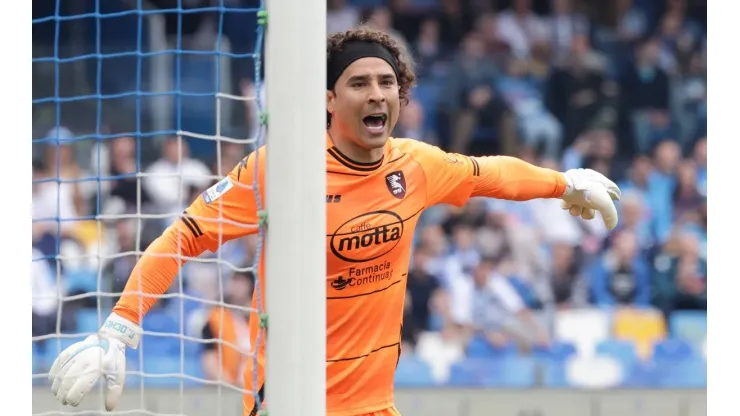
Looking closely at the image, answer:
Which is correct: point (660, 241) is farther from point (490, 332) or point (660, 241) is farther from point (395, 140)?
point (395, 140)

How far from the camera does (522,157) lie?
1172 cm

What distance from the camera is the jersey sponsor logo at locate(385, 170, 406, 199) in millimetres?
4965

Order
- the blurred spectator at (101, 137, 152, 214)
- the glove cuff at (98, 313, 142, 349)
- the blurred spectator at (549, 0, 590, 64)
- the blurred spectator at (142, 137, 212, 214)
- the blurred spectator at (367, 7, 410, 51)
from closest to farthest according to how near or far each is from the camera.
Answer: the glove cuff at (98, 313, 142, 349)
the blurred spectator at (101, 137, 152, 214)
the blurred spectator at (142, 137, 212, 214)
the blurred spectator at (367, 7, 410, 51)
the blurred spectator at (549, 0, 590, 64)

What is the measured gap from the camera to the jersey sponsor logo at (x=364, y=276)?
15.8 feet

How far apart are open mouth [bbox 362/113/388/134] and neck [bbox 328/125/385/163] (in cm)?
11

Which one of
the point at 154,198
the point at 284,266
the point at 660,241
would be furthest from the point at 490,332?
the point at 284,266

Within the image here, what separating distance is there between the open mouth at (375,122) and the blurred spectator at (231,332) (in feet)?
9.99

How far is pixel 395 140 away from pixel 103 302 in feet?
16.6

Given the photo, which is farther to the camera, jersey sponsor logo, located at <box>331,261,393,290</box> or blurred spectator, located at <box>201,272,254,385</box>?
blurred spectator, located at <box>201,272,254,385</box>

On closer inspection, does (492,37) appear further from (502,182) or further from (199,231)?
(199,231)

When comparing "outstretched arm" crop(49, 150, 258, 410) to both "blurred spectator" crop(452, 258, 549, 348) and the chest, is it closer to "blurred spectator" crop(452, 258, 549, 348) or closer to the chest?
the chest

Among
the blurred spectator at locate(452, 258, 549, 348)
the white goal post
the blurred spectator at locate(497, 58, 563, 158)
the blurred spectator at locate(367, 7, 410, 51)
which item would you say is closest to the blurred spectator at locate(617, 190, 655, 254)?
the blurred spectator at locate(497, 58, 563, 158)

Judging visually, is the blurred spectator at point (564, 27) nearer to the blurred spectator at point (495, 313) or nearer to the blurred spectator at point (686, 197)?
the blurred spectator at point (686, 197)

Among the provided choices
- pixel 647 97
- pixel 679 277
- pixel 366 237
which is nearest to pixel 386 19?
pixel 647 97
